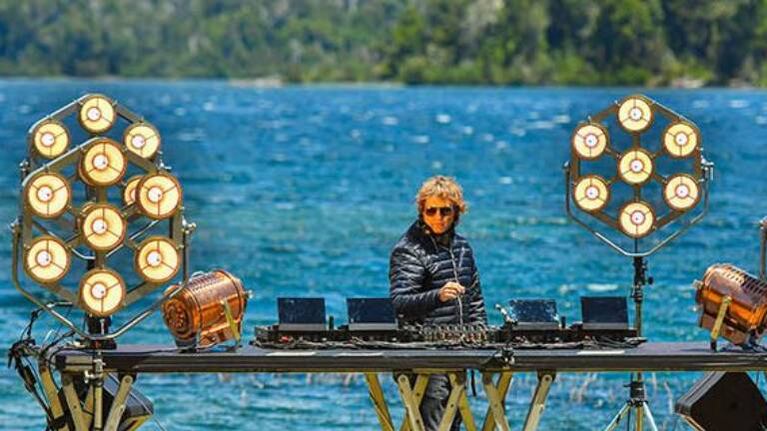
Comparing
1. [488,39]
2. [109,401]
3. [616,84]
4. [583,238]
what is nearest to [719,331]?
[109,401]

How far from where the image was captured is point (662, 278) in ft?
109

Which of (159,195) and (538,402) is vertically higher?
(159,195)

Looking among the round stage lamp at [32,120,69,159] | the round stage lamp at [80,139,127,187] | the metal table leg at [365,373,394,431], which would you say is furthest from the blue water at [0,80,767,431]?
the round stage lamp at [80,139,127,187]

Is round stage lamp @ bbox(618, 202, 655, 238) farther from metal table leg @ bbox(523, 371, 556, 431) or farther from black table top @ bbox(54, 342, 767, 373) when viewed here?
metal table leg @ bbox(523, 371, 556, 431)

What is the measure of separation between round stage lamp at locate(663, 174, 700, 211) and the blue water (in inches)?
195

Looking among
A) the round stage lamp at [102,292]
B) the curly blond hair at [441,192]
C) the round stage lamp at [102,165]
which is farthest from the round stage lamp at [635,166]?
the round stage lamp at [102,292]

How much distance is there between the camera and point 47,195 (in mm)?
11406

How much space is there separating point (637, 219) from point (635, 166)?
1.28ft

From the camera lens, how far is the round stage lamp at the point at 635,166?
13695 millimetres

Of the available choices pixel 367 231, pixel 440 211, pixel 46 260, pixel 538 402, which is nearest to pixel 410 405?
pixel 538 402

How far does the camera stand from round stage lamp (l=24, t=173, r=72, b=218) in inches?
448

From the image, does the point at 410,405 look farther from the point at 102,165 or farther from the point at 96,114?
the point at 96,114

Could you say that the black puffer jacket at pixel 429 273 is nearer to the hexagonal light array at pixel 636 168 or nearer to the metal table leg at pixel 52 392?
the hexagonal light array at pixel 636 168

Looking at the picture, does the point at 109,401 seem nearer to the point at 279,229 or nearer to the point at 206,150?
the point at 279,229
